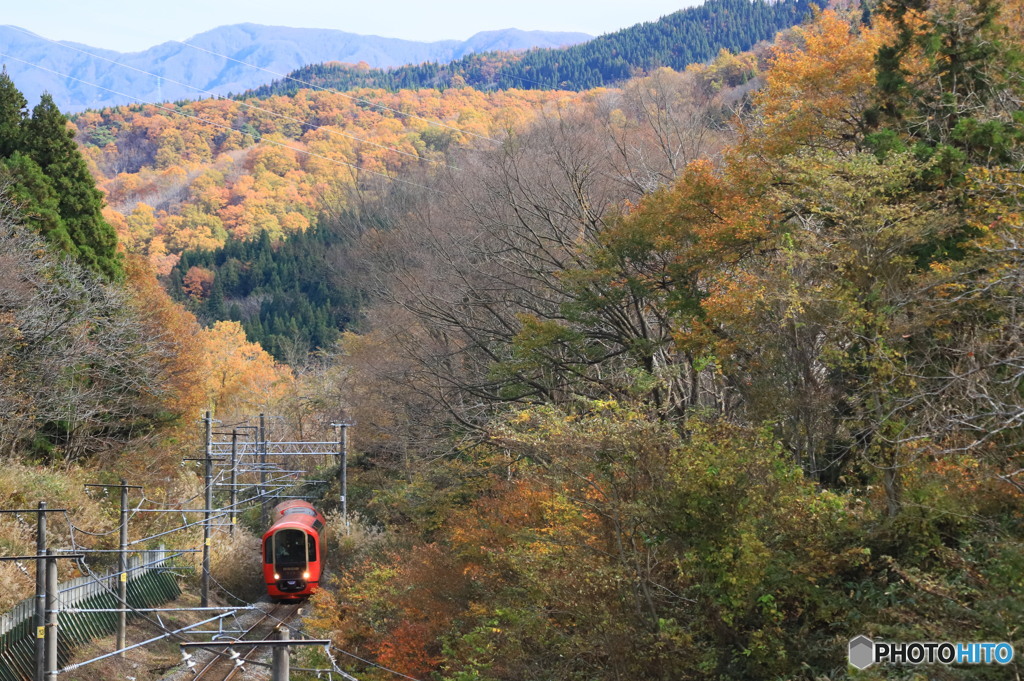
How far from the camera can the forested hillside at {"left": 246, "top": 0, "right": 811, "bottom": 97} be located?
98.7m

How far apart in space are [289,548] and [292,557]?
304mm

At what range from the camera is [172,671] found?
21594mm

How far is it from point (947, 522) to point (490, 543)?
10.4m

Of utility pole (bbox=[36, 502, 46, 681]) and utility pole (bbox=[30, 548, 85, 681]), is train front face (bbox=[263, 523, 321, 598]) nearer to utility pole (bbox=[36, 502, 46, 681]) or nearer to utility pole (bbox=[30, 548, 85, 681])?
utility pole (bbox=[36, 502, 46, 681])

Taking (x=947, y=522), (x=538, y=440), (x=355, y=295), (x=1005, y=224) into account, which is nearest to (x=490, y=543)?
(x=538, y=440)

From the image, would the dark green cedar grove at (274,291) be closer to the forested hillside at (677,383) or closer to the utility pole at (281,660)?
the forested hillside at (677,383)

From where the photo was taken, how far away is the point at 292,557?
94.1ft

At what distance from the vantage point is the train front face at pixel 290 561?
93.2 feet

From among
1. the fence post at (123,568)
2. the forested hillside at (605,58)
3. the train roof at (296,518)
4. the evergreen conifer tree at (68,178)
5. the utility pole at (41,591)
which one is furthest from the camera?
the forested hillside at (605,58)

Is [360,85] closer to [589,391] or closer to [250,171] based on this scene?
[250,171]

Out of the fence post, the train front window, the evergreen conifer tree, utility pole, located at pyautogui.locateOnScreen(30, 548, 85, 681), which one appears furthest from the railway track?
the evergreen conifer tree

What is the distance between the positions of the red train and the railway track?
0.53 metres

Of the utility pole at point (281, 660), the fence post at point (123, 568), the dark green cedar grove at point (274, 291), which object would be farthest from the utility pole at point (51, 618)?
the dark green cedar grove at point (274, 291)

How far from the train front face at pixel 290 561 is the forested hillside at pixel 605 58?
70.1 metres
